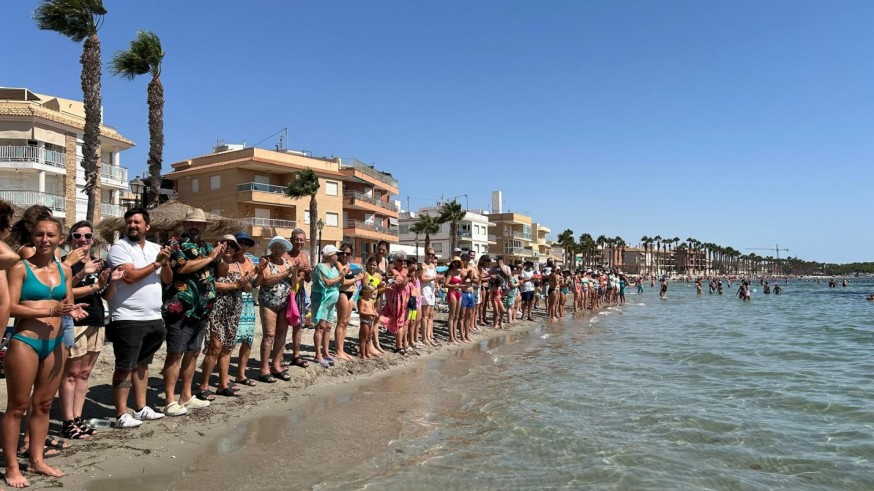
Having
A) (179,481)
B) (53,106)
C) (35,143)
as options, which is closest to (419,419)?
(179,481)

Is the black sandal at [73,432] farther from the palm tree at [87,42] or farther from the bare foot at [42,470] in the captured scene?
the palm tree at [87,42]

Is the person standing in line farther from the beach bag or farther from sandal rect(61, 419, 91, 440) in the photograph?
sandal rect(61, 419, 91, 440)

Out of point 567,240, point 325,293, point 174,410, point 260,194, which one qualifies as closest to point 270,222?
point 260,194

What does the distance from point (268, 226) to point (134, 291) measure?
3569 cm

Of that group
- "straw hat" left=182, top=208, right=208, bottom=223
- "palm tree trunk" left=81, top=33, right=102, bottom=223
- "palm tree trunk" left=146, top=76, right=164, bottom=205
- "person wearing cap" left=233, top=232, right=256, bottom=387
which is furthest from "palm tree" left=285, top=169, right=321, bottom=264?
"straw hat" left=182, top=208, right=208, bottom=223

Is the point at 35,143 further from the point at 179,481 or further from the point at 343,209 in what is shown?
the point at 179,481

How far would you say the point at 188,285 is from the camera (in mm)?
5258

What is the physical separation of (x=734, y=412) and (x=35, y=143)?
3584 centimetres

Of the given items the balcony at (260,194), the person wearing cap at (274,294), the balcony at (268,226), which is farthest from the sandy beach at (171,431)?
the balcony at (260,194)

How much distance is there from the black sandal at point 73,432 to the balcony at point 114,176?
113ft

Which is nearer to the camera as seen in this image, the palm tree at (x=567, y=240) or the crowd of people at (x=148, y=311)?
the crowd of people at (x=148, y=311)

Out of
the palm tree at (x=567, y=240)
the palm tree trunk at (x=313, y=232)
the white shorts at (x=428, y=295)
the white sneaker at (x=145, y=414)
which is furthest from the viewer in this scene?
the palm tree at (x=567, y=240)

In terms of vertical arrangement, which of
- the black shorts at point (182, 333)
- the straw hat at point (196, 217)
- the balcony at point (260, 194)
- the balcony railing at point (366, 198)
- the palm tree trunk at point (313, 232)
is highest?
the balcony railing at point (366, 198)

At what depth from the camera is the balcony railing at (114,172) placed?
34188 millimetres
